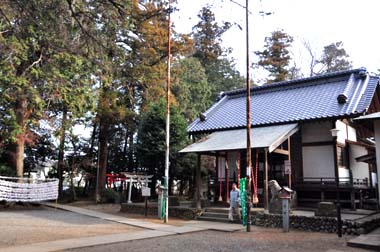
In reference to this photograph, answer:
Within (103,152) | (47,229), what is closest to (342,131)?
(47,229)

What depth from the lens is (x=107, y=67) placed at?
308 inches

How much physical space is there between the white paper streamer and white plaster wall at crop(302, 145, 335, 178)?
1423cm

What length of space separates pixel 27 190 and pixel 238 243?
14.0 meters

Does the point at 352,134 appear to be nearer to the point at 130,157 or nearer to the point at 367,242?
the point at 367,242

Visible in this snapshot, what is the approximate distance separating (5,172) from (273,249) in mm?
18406

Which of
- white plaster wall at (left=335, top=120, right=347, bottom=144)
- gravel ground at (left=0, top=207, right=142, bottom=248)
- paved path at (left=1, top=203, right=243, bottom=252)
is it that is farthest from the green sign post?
white plaster wall at (left=335, top=120, right=347, bottom=144)

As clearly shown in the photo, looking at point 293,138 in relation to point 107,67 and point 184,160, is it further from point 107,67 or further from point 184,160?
point 107,67

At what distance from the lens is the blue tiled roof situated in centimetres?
1695

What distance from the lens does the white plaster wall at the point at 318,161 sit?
673 inches

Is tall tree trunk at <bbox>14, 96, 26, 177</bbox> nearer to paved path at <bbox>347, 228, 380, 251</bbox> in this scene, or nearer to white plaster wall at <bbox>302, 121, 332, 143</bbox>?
white plaster wall at <bbox>302, 121, 332, 143</bbox>

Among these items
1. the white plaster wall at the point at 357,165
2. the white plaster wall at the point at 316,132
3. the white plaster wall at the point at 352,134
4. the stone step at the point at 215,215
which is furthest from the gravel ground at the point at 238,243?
the white plaster wall at the point at 352,134

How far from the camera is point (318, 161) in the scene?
17.4 metres

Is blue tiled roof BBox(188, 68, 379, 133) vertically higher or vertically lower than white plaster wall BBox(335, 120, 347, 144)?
higher

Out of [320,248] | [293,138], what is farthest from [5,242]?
[293,138]
